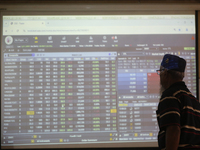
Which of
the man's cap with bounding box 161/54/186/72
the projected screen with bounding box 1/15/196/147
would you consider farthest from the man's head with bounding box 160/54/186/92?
the projected screen with bounding box 1/15/196/147

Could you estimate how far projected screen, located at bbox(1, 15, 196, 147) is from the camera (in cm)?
Answer: 218

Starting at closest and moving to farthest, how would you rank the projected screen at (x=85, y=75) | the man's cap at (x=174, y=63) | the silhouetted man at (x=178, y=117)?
the silhouetted man at (x=178, y=117)
the man's cap at (x=174, y=63)
the projected screen at (x=85, y=75)

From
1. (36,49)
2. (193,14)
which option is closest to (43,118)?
(36,49)

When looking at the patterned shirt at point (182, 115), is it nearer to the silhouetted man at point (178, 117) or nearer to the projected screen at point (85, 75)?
the silhouetted man at point (178, 117)

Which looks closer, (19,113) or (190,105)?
(190,105)

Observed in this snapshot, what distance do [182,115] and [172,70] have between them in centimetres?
31

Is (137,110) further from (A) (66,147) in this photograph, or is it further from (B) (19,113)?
(B) (19,113)

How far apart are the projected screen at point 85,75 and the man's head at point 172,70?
0.85m

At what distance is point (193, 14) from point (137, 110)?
4.25 ft

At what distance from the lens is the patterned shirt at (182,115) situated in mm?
1223

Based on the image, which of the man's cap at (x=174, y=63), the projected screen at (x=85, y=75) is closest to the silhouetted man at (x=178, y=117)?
the man's cap at (x=174, y=63)

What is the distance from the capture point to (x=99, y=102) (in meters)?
2.21

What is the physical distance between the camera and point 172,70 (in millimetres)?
1359

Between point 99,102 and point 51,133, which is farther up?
point 99,102
